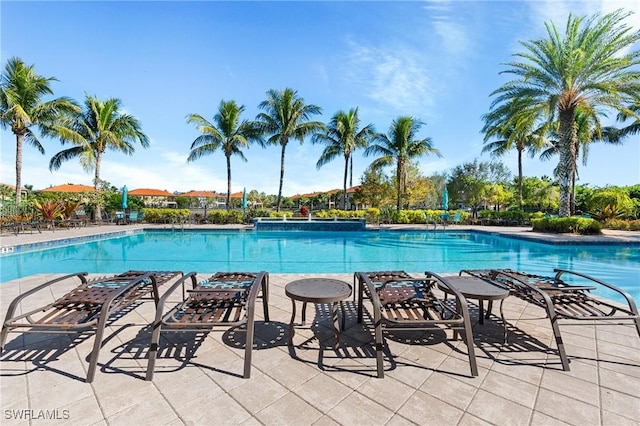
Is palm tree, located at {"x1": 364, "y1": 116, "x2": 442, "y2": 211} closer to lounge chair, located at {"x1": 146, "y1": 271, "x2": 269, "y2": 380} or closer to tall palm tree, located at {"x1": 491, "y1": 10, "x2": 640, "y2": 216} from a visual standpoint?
tall palm tree, located at {"x1": 491, "y1": 10, "x2": 640, "y2": 216}

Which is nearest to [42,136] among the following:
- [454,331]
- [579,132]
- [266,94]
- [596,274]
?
[266,94]

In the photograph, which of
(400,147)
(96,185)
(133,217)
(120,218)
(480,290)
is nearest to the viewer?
(480,290)

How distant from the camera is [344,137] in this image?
22156mm

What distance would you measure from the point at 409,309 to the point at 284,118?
65.0 ft

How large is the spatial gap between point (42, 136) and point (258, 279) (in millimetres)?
20475

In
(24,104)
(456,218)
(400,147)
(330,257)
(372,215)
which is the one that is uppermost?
(24,104)

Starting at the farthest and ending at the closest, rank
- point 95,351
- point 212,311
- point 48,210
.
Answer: point 48,210 < point 212,311 < point 95,351

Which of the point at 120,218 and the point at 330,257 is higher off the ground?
the point at 120,218

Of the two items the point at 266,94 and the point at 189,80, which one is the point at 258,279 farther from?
the point at 266,94

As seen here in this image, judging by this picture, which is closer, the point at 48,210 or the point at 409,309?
the point at 409,309

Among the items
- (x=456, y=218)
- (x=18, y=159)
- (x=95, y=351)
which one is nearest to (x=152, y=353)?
(x=95, y=351)

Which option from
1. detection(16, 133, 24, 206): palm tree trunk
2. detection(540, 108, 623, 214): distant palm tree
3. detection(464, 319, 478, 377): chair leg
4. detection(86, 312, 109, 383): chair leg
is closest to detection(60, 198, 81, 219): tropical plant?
detection(16, 133, 24, 206): palm tree trunk

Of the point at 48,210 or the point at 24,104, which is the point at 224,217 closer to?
the point at 48,210

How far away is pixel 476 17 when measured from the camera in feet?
25.7
